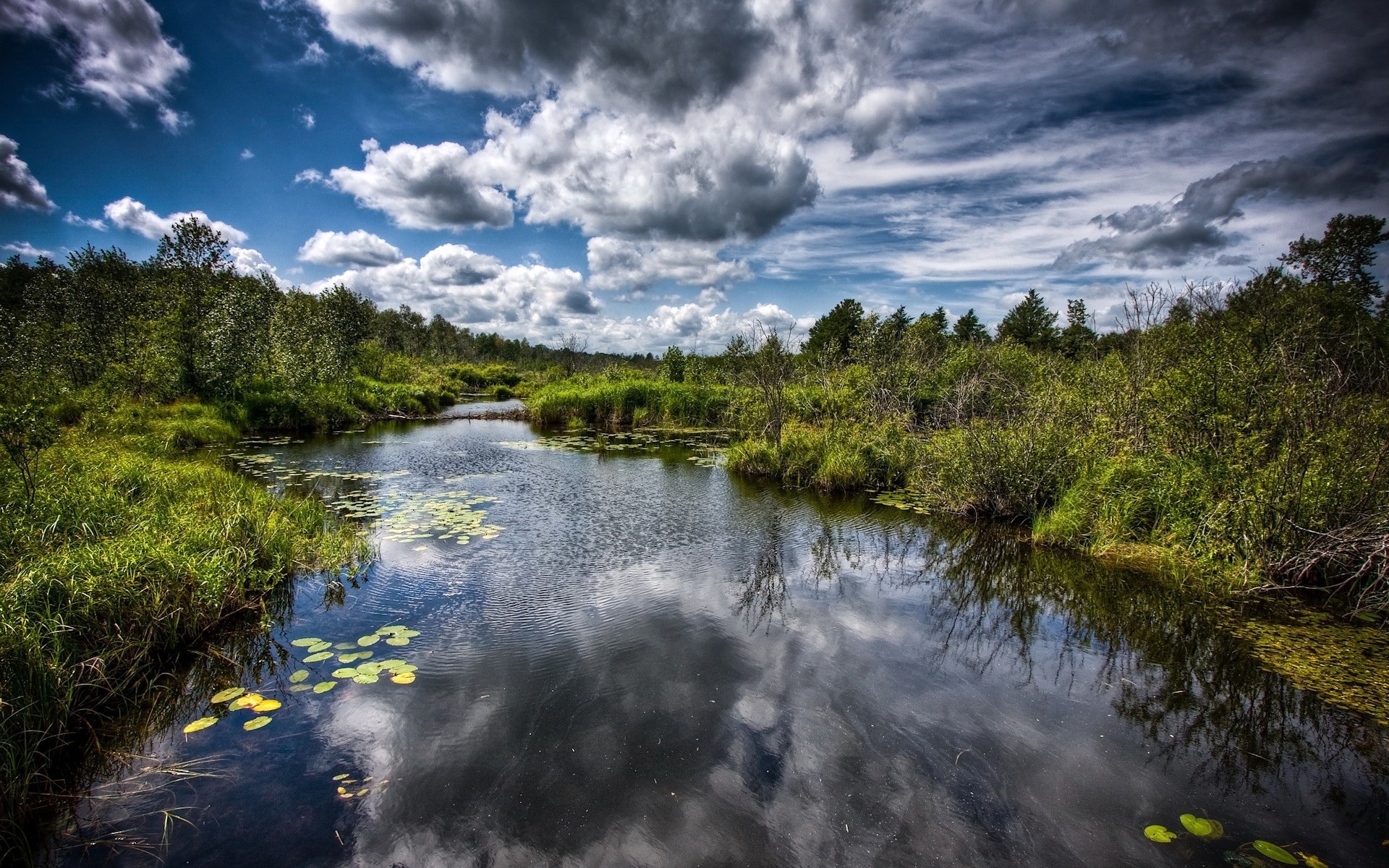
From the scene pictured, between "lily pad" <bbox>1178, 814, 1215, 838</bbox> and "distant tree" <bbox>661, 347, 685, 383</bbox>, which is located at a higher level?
"distant tree" <bbox>661, 347, 685, 383</bbox>

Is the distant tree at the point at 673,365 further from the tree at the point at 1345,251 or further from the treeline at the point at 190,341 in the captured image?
the tree at the point at 1345,251

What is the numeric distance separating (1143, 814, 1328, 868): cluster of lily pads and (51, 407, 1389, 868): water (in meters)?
0.06

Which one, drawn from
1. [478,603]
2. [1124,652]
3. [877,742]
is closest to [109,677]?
[478,603]

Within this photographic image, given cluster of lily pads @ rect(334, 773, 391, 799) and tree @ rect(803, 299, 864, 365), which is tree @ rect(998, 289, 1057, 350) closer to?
tree @ rect(803, 299, 864, 365)

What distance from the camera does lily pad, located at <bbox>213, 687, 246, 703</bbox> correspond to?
4625mm

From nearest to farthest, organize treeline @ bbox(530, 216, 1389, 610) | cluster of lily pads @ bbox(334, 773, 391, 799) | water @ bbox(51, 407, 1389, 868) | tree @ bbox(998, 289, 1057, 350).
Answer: water @ bbox(51, 407, 1389, 868) < cluster of lily pads @ bbox(334, 773, 391, 799) < treeline @ bbox(530, 216, 1389, 610) < tree @ bbox(998, 289, 1057, 350)

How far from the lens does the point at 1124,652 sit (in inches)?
233

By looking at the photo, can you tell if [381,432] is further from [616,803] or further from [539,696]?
[616,803]

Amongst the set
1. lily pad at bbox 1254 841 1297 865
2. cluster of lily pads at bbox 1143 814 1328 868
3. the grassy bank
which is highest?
the grassy bank

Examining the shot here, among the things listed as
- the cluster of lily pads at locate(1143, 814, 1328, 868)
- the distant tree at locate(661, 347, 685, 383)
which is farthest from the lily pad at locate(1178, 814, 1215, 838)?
the distant tree at locate(661, 347, 685, 383)

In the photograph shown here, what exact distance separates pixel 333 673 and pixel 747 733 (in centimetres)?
398

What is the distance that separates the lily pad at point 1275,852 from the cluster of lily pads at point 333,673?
6.51 m

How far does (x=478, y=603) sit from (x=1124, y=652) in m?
7.59

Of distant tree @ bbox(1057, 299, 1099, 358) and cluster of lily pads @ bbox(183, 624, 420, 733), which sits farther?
distant tree @ bbox(1057, 299, 1099, 358)
